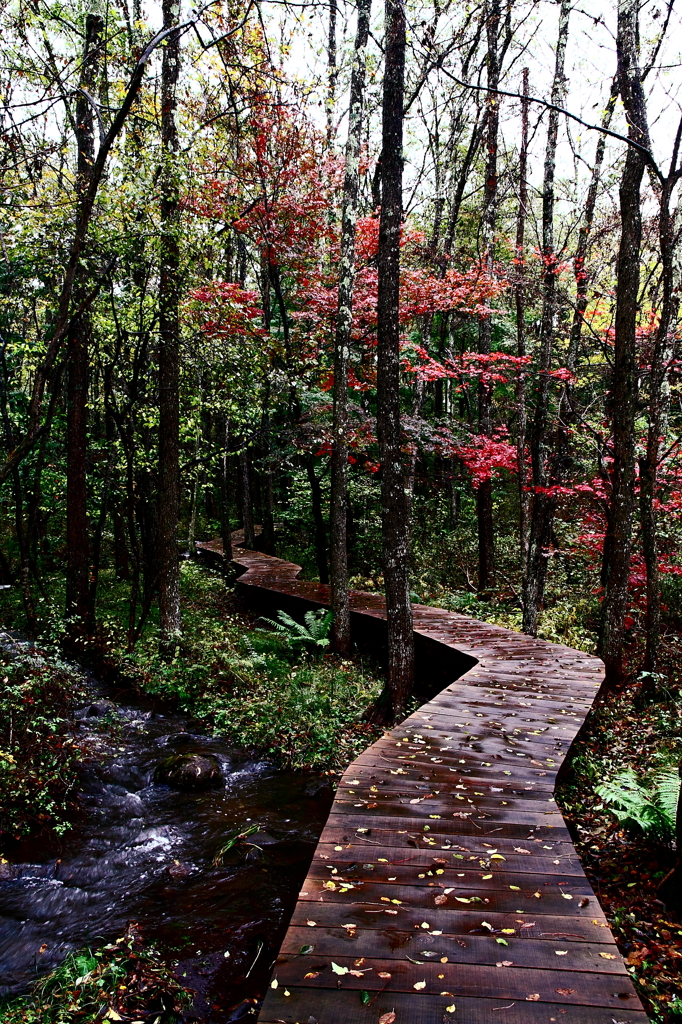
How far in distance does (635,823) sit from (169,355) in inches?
342

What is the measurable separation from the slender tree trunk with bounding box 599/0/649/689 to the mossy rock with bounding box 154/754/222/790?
5.47 metres

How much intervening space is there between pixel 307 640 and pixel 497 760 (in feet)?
19.0

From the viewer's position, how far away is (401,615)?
24.2 feet

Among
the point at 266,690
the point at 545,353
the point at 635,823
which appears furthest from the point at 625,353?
the point at 266,690

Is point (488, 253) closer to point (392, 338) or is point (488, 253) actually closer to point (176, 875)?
point (392, 338)

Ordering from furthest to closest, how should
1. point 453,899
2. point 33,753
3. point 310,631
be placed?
point 310,631 → point 33,753 → point 453,899

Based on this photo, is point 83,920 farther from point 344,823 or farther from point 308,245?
point 308,245

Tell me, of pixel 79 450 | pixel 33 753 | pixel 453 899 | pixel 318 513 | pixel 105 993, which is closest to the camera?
pixel 453 899

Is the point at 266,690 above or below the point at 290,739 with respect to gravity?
above

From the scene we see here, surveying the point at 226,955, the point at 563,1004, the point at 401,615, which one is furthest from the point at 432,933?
the point at 401,615

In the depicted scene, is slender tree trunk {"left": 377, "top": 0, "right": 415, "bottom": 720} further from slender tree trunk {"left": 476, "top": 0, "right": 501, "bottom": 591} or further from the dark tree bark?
the dark tree bark

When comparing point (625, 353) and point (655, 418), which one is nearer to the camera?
point (655, 418)

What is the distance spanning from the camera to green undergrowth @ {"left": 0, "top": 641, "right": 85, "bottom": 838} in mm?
5633

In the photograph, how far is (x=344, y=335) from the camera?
943cm
